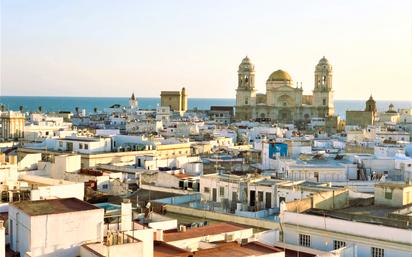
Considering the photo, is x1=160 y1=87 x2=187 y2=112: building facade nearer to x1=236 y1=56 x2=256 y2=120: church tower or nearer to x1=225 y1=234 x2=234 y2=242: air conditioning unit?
x1=236 y1=56 x2=256 y2=120: church tower

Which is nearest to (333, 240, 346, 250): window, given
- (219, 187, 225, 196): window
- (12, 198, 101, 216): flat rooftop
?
(12, 198, 101, 216): flat rooftop

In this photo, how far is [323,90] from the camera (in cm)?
11462

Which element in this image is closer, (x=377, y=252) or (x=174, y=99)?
(x=377, y=252)

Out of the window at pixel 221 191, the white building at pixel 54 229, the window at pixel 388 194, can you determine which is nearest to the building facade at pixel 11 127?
the window at pixel 221 191

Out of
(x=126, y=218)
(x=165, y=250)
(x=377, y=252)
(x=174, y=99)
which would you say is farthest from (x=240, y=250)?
(x=174, y=99)

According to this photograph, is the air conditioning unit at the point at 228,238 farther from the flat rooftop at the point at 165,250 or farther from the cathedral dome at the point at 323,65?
the cathedral dome at the point at 323,65

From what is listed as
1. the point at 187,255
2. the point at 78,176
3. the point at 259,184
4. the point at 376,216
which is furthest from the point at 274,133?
the point at 187,255

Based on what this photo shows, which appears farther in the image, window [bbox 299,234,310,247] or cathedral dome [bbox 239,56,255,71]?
cathedral dome [bbox 239,56,255,71]

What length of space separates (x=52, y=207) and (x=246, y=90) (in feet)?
337

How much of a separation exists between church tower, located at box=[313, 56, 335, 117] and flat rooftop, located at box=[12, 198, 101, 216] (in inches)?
3938

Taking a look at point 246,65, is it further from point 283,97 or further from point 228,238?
point 228,238

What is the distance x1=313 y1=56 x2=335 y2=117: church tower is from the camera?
11389cm

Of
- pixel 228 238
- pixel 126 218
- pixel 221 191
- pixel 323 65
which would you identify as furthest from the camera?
pixel 323 65

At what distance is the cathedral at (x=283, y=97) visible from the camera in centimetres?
11469
